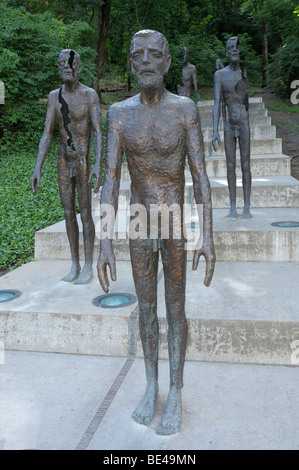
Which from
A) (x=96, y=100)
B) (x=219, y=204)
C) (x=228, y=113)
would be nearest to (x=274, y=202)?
(x=219, y=204)

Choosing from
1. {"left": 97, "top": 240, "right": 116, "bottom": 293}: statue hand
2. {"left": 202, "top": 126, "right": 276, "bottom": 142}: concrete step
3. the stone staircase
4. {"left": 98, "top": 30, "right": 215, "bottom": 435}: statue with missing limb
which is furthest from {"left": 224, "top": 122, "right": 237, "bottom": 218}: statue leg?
{"left": 202, "top": 126, "right": 276, "bottom": 142}: concrete step

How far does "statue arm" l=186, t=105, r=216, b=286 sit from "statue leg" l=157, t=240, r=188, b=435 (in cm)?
16

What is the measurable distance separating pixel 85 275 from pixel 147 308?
2.19 m

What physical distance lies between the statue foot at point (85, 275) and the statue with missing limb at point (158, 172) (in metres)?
2.12

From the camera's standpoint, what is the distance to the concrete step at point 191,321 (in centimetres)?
Answer: 349

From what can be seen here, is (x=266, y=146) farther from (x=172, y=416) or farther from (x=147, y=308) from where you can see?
(x=172, y=416)

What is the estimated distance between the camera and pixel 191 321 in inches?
140

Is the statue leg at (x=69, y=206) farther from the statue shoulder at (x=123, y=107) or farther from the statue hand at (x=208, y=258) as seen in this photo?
the statue hand at (x=208, y=258)

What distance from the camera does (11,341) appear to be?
12.8 ft

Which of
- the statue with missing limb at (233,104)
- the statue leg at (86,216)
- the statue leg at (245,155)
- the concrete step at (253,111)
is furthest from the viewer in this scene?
the concrete step at (253,111)

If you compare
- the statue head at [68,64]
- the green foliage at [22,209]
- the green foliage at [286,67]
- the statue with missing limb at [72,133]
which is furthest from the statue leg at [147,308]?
the green foliage at [286,67]

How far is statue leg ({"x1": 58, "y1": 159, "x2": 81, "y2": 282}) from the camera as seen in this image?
4557 mm

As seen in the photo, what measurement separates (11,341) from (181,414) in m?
1.91

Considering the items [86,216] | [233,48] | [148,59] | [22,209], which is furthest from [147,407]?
[22,209]
